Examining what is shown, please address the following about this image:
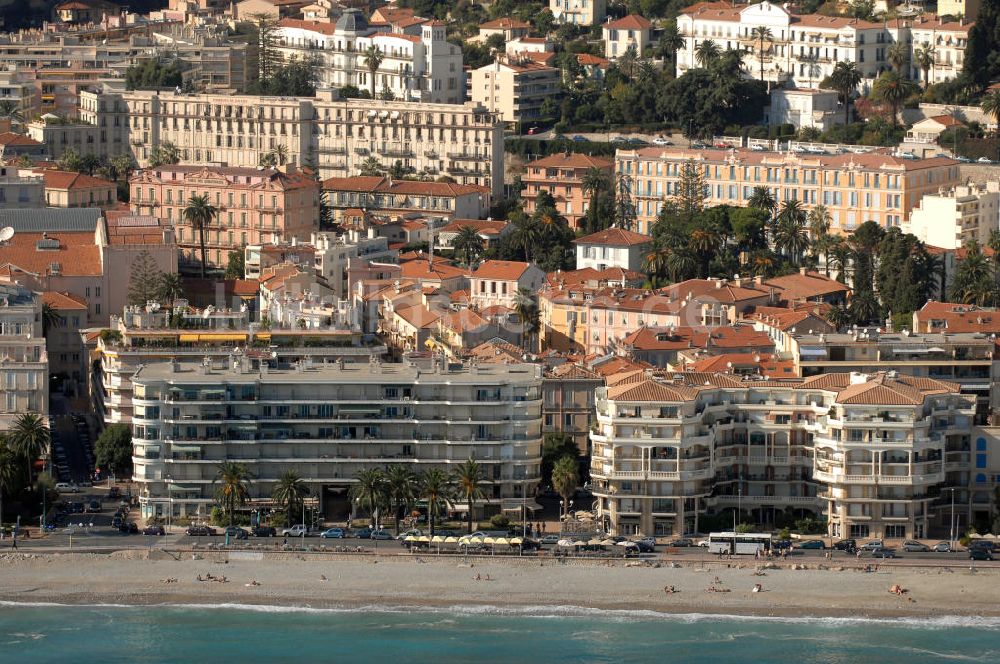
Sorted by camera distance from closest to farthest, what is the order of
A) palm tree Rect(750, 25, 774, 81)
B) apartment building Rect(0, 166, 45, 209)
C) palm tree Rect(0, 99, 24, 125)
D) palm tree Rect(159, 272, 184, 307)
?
1. palm tree Rect(159, 272, 184, 307)
2. apartment building Rect(0, 166, 45, 209)
3. palm tree Rect(750, 25, 774, 81)
4. palm tree Rect(0, 99, 24, 125)

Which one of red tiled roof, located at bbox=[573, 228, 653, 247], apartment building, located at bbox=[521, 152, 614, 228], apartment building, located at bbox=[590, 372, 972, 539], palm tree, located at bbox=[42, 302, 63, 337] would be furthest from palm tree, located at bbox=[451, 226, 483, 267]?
apartment building, located at bbox=[590, 372, 972, 539]

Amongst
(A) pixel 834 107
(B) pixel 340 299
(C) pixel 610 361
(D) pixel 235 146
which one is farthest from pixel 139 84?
(C) pixel 610 361

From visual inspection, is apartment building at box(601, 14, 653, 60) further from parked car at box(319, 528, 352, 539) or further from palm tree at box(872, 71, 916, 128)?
parked car at box(319, 528, 352, 539)

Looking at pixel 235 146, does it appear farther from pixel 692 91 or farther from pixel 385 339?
pixel 385 339

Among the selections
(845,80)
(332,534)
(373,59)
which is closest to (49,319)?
(332,534)

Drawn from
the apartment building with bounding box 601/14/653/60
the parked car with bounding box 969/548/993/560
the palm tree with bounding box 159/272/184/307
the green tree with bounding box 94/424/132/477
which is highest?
the apartment building with bounding box 601/14/653/60

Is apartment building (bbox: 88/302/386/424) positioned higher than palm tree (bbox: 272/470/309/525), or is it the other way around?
apartment building (bbox: 88/302/386/424)

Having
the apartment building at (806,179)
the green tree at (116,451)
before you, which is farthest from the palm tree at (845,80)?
the green tree at (116,451)
